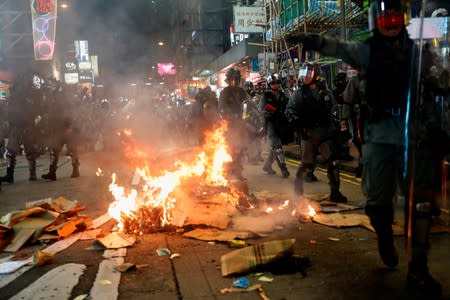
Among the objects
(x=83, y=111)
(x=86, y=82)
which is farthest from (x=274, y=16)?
(x=86, y=82)

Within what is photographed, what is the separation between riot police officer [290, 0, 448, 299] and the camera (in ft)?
11.2

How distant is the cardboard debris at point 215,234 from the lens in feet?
15.9

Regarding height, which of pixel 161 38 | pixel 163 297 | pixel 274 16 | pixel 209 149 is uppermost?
pixel 161 38

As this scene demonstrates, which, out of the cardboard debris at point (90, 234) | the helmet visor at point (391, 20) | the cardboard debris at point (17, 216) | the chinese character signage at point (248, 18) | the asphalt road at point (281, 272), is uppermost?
the chinese character signage at point (248, 18)

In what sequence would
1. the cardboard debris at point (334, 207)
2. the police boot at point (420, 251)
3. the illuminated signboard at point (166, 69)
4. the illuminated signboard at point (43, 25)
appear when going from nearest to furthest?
1. the police boot at point (420, 251)
2. the cardboard debris at point (334, 207)
3. the illuminated signboard at point (43, 25)
4. the illuminated signboard at point (166, 69)

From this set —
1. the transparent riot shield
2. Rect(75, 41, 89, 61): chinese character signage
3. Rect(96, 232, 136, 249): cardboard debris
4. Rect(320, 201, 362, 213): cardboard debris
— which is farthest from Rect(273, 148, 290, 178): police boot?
Rect(75, 41, 89, 61): chinese character signage

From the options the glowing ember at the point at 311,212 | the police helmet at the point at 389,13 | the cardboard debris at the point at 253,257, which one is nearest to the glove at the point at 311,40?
the police helmet at the point at 389,13

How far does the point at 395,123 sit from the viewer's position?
3.55 m

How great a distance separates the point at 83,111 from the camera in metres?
16.0

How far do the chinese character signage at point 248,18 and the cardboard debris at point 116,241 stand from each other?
51.7 ft

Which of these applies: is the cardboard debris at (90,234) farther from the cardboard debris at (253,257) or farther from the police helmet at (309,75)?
the police helmet at (309,75)

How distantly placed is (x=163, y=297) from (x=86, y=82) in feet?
134

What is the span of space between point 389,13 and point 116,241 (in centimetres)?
325

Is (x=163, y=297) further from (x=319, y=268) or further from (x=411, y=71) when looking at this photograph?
(x=411, y=71)
